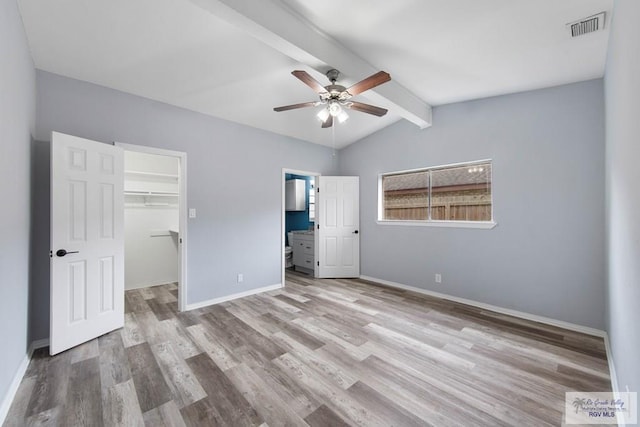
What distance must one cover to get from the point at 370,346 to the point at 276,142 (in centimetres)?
338

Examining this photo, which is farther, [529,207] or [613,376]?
[529,207]

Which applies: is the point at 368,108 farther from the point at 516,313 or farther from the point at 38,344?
the point at 38,344

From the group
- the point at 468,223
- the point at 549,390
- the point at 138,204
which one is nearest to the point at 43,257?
the point at 138,204

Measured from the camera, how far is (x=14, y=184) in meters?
1.85

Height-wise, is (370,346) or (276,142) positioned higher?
(276,142)

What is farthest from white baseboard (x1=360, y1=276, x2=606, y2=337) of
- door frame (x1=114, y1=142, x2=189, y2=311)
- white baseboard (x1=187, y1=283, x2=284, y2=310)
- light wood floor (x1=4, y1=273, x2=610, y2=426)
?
door frame (x1=114, y1=142, x2=189, y2=311)

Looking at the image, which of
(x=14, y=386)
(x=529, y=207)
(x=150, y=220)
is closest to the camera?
(x=14, y=386)

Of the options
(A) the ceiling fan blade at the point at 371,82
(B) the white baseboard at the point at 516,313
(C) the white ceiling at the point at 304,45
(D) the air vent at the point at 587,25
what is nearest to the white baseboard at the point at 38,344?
(C) the white ceiling at the point at 304,45

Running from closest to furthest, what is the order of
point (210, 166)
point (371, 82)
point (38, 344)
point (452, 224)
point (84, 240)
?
point (371, 82) < point (38, 344) < point (84, 240) < point (210, 166) < point (452, 224)

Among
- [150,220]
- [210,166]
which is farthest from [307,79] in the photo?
[150,220]

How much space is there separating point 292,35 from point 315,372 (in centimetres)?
278

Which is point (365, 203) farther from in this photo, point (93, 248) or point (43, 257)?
point (43, 257)

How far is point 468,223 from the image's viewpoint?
3.60m

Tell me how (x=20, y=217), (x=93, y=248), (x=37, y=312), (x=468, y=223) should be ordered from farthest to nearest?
(x=468, y=223) < (x=93, y=248) < (x=37, y=312) < (x=20, y=217)
